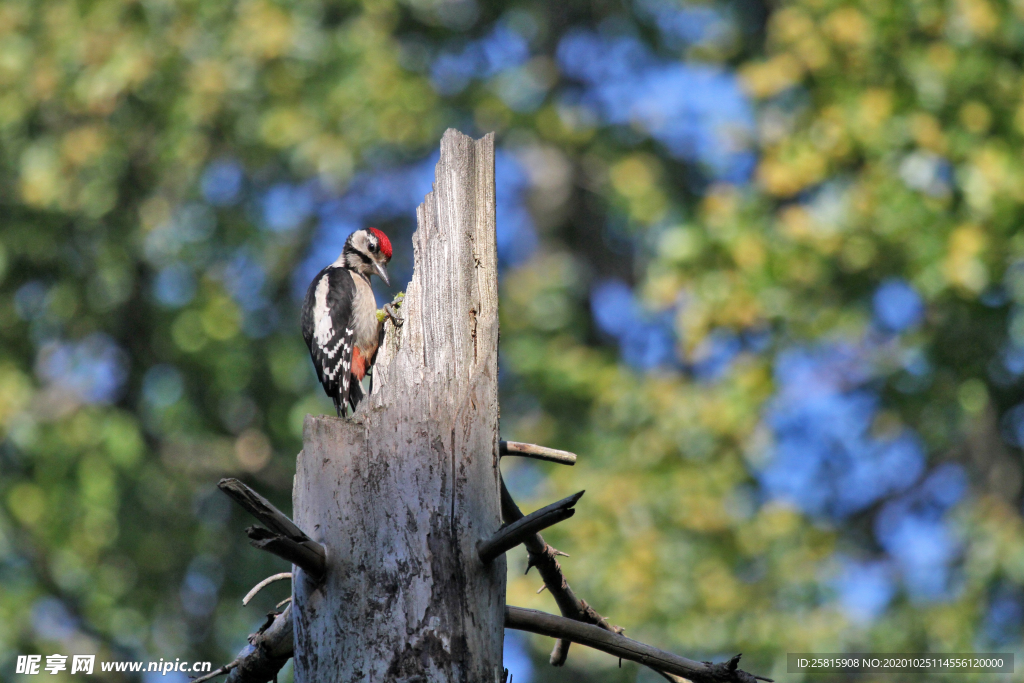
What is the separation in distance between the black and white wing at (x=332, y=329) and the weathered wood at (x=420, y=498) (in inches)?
86.8

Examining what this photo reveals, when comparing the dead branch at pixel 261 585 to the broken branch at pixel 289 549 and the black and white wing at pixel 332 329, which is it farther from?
the black and white wing at pixel 332 329

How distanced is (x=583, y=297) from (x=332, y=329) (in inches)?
277

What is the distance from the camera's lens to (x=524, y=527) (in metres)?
2.49

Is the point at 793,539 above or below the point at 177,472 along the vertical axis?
below

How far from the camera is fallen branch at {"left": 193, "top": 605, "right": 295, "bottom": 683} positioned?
3031 millimetres

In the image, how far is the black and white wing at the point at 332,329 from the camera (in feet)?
17.4

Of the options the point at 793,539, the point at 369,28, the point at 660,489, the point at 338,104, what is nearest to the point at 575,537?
the point at 660,489

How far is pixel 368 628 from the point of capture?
263 centimetres

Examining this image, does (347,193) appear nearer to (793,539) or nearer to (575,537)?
(575,537)

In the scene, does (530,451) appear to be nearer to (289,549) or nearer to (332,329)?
(289,549)

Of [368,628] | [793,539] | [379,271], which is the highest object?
[379,271]

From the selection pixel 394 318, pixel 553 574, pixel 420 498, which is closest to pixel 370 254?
pixel 394 318

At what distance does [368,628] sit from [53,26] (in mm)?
8287

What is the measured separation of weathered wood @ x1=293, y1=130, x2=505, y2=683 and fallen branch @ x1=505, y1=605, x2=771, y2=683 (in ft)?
0.60
